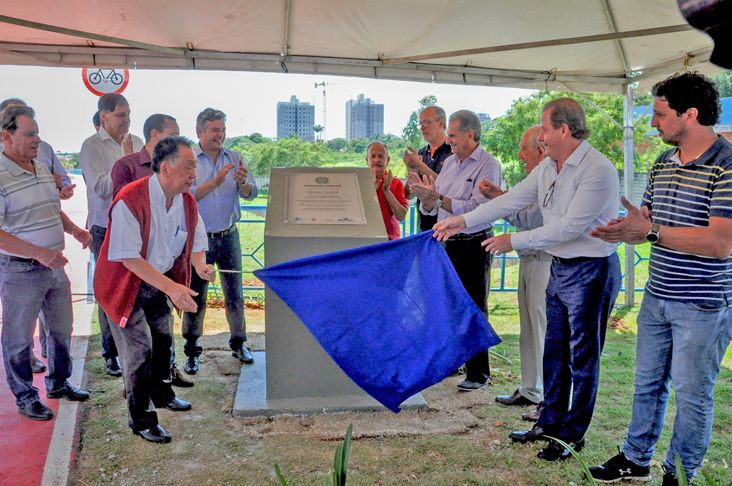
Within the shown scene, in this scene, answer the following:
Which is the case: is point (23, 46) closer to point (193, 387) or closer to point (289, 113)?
point (193, 387)

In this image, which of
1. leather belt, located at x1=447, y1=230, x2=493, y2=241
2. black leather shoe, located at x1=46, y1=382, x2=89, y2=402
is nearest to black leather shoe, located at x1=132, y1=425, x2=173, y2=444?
black leather shoe, located at x1=46, y1=382, x2=89, y2=402

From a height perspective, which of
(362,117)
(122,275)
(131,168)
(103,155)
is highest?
(362,117)

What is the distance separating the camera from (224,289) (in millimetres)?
5008

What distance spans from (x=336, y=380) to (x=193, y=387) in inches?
47.3

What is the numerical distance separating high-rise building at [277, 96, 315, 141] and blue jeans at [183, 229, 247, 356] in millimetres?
8716

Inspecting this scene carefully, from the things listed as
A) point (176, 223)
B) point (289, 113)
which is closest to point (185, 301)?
point (176, 223)

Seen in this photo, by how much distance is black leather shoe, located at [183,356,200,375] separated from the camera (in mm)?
4906

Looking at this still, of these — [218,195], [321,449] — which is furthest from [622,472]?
[218,195]

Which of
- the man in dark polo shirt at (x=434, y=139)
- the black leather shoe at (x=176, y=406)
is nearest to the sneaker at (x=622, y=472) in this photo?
the man in dark polo shirt at (x=434, y=139)

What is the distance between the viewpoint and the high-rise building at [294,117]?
1350 cm

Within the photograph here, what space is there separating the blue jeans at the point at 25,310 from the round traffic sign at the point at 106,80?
290 cm

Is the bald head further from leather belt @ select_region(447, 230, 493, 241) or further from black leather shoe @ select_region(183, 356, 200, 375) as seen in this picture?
black leather shoe @ select_region(183, 356, 200, 375)

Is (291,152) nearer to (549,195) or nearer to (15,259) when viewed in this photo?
(15,259)

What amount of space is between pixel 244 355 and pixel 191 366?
0.45 m
